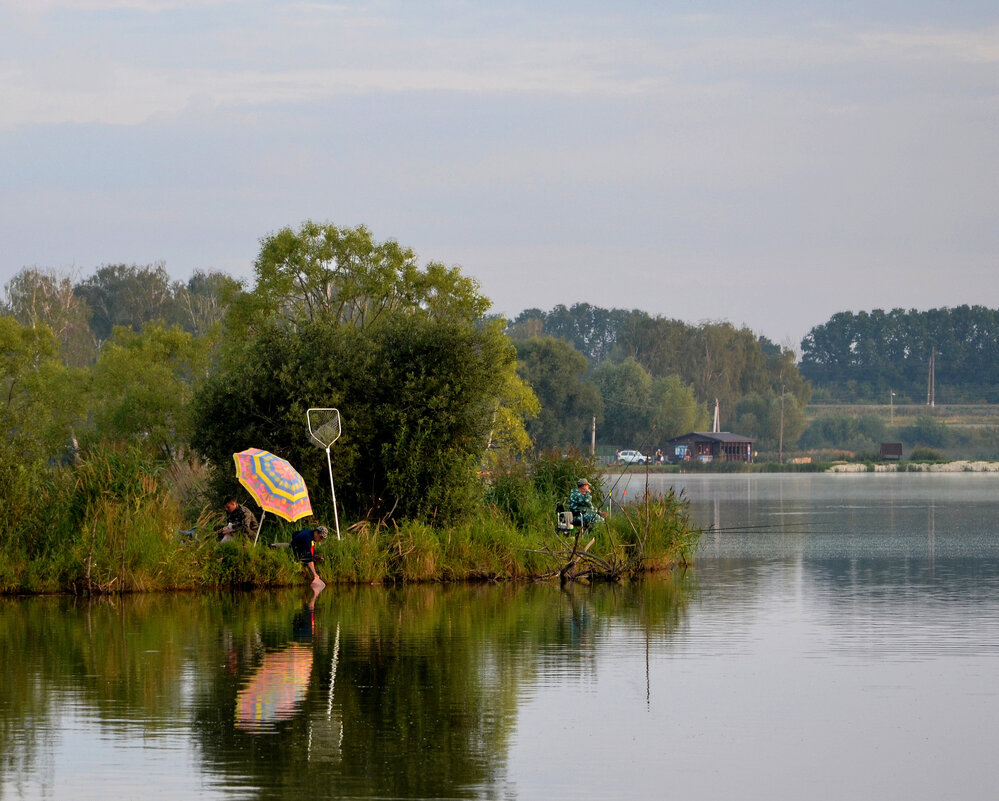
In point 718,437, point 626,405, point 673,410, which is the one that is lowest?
point 718,437

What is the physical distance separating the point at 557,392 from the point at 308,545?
89.6m

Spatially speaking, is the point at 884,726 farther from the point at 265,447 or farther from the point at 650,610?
the point at 265,447

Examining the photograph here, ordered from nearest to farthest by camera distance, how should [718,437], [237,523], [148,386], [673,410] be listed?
[237,523]
[148,386]
[673,410]
[718,437]

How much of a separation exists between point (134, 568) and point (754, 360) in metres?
146

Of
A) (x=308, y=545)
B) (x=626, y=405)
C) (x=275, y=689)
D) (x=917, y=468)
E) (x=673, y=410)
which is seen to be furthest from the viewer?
(x=673, y=410)

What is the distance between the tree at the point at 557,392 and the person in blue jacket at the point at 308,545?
84940mm

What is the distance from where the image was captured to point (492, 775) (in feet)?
31.2

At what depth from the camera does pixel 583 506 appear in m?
25.0

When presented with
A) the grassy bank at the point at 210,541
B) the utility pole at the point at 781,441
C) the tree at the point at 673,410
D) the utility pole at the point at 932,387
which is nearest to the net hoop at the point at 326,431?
the grassy bank at the point at 210,541

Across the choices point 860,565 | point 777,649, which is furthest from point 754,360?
point 777,649

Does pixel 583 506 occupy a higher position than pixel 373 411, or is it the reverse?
pixel 373 411

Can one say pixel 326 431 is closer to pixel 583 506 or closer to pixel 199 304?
pixel 583 506

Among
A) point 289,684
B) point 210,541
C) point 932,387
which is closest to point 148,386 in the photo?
point 210,541

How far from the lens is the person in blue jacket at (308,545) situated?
2228 centimetres
